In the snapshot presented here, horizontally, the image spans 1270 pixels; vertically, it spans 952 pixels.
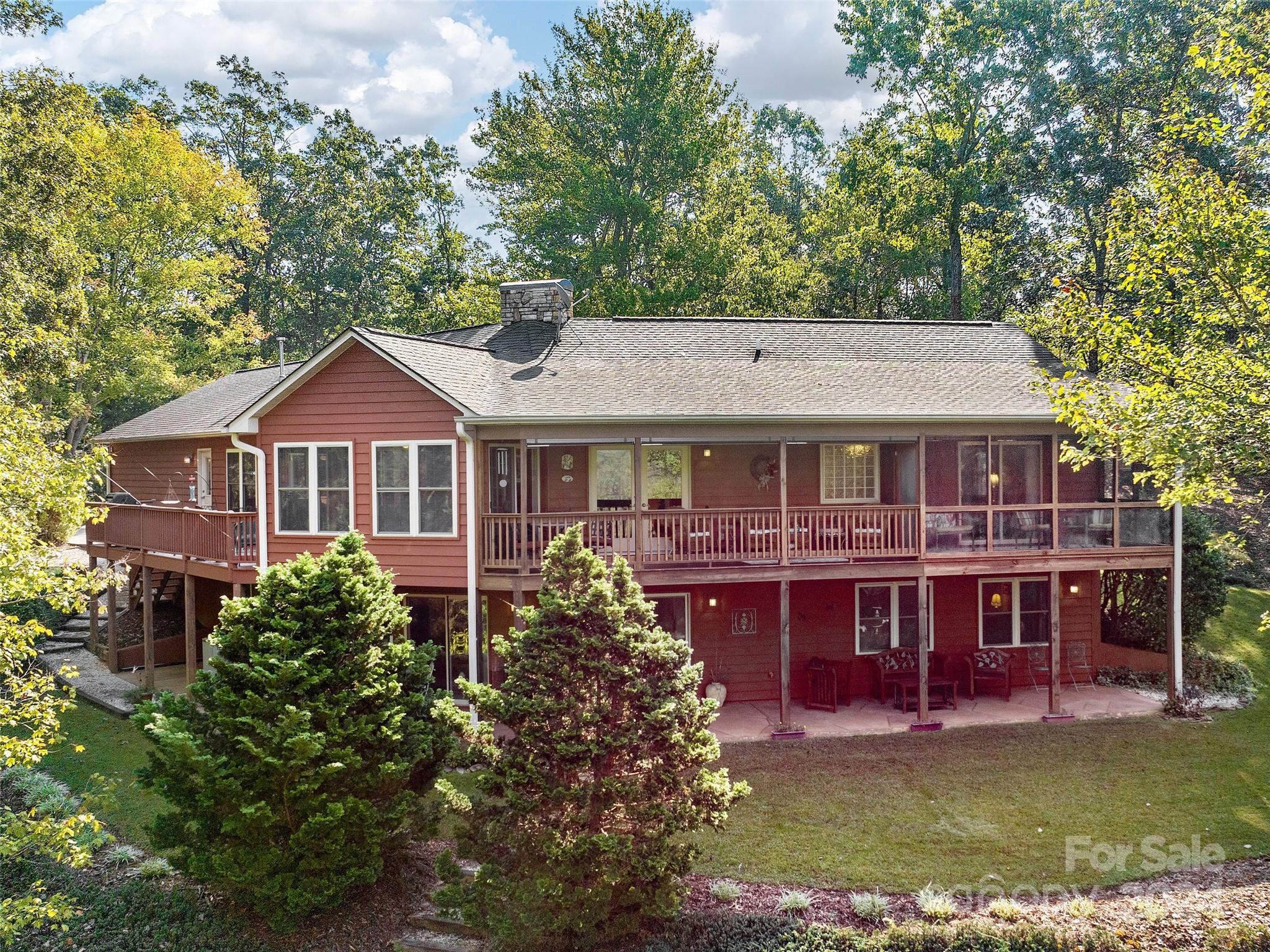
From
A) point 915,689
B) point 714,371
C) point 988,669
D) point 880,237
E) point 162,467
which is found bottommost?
point 915,689

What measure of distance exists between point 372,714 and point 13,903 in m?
3.50

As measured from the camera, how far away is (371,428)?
13.1 metres

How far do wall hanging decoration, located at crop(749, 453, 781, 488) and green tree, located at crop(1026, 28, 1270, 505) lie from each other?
501 cm

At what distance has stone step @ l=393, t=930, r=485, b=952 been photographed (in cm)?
782

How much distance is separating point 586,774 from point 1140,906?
5.54 meters

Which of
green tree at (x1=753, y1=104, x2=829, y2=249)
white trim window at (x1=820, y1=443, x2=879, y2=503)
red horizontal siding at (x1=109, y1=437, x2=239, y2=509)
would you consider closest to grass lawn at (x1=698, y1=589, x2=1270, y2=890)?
white trim window at (x1=820, y1=443, x2=879, y2=503)

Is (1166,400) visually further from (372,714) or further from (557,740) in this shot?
(372,714)

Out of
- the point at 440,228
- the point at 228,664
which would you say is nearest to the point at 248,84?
the point at 440,228

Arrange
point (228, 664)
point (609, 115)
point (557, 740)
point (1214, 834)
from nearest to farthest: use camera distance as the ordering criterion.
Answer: point (557, 740)
point (228, 664)
point (1214, 834)
point (609, 115)

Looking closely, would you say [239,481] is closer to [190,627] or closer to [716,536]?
[190,627]

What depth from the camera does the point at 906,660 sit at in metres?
14.5

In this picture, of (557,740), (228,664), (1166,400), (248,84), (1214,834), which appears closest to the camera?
(557,740)

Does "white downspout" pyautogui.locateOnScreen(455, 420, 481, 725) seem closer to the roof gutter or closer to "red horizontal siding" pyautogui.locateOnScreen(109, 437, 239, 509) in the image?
the roof gutter

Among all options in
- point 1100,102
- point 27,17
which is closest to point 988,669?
point 1100,102
